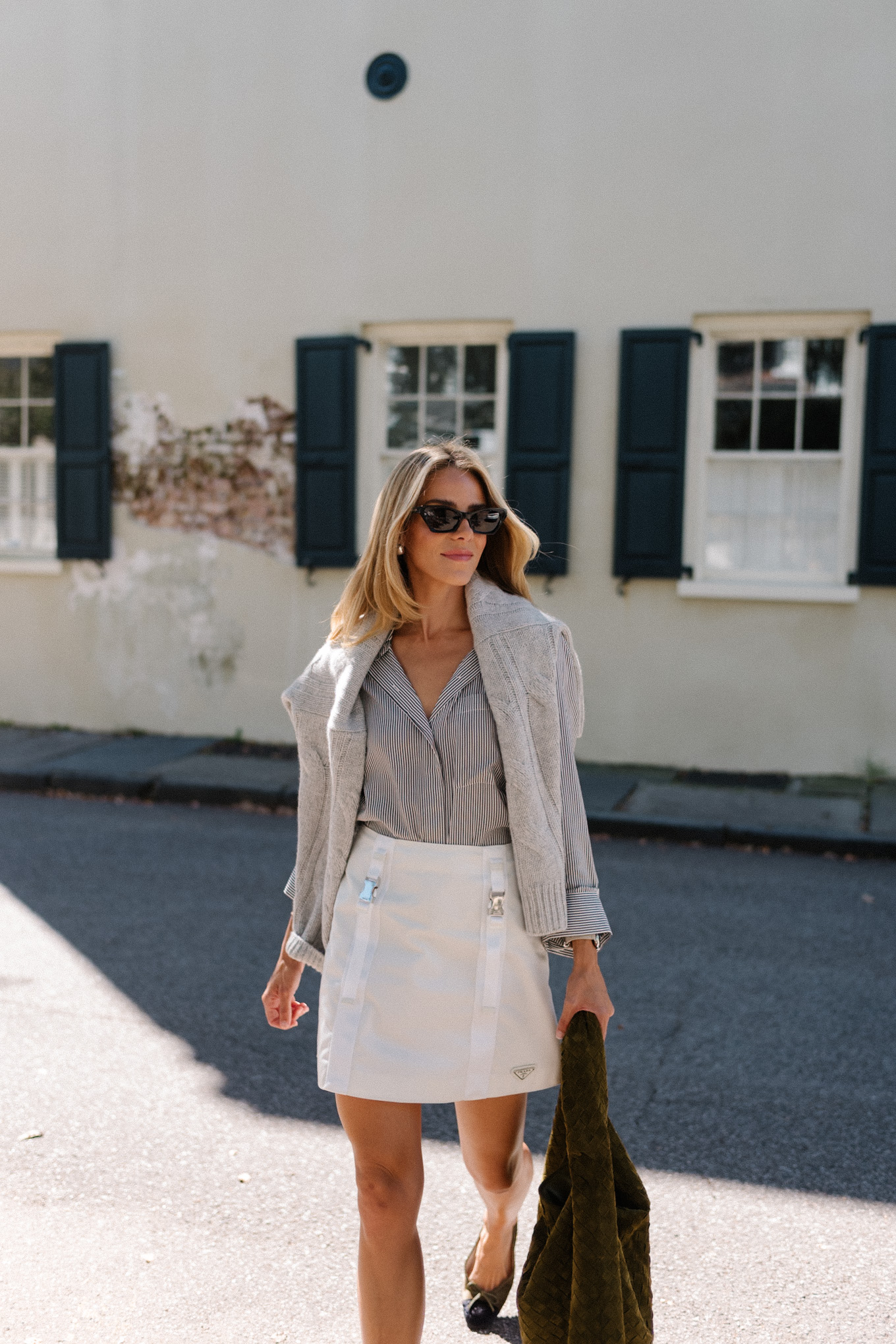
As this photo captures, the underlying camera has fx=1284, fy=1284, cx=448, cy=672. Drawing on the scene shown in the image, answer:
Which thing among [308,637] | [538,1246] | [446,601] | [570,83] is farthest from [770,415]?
[538,1246]

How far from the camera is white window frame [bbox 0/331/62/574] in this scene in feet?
35.3

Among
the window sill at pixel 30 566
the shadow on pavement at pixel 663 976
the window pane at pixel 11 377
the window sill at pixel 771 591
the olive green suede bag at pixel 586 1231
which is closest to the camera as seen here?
the olive green suede bag at pixel 586 1231

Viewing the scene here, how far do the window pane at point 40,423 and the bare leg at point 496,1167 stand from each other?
9476 millimetres

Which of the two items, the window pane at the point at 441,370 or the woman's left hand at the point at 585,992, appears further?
the window pane at the point at 441,370

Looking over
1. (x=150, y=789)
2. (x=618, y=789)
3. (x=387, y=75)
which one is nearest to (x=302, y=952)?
(x=618, y=789)

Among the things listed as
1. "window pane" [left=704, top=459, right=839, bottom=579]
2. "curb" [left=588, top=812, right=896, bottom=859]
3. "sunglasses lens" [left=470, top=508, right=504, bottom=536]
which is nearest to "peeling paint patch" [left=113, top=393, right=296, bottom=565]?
"window pane" [left=704, top=459, right=839, bottom=579]

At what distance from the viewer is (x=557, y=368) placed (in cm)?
931

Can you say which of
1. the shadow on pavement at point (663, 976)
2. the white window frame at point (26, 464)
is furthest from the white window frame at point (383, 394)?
the shadow on pavement at point (663, 976)

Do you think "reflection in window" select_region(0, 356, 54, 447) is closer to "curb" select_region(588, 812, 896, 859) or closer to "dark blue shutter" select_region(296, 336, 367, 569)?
"dark blue shutter" select_region(296, 336, 367, 569)

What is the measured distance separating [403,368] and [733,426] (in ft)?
8.44

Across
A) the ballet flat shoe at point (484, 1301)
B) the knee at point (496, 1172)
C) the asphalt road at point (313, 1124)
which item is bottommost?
the asphalt road at point (313, 1124)

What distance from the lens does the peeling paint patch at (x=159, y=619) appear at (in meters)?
10.4

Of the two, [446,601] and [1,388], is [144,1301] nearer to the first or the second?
[446,601]

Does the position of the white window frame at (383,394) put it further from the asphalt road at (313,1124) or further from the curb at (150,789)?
the asphalt road at (313,1124)
